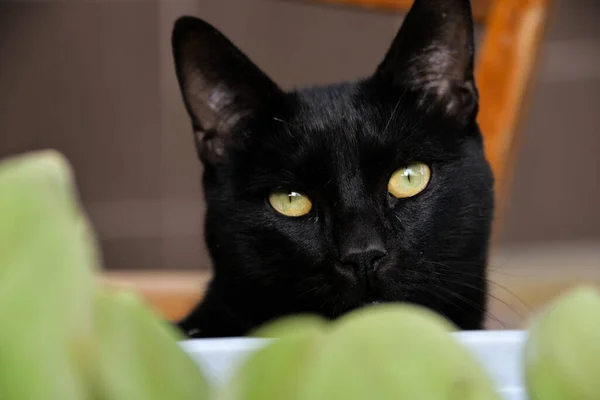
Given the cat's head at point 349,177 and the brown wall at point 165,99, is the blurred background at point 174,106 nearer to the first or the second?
the brown wall at point 165,99

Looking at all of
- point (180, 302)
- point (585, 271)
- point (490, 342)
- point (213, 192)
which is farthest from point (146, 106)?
point (490, 342)

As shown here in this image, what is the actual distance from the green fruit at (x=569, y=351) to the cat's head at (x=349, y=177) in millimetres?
488

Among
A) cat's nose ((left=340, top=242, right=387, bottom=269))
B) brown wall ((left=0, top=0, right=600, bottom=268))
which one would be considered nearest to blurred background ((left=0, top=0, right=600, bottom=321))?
brown wall ((left=0, top=0, right=600, bottom=268))

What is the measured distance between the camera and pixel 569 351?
14 centimetres

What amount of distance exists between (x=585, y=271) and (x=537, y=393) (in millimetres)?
2171

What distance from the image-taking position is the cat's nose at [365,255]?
0.63 metres

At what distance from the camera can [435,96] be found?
32.8 inches

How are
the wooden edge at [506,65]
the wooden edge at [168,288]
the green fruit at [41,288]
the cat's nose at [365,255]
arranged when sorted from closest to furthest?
the green fruit at [41,288] → the cat's nose at [365,255] → the wooden edge at [506,65] → the wooden edge at [168,288]

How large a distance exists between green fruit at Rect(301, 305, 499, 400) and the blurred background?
6.55ft

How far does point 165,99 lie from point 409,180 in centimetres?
156

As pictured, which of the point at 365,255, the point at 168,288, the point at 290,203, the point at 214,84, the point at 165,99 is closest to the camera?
the point at 365,255

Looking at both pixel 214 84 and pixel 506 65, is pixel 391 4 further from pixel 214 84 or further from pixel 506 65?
pixel 214 84

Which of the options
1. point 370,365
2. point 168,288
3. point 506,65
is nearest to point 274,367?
point 370,365

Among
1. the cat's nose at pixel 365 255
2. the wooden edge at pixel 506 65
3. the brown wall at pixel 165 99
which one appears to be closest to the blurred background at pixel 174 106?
the brown wall at pixel 165 99
